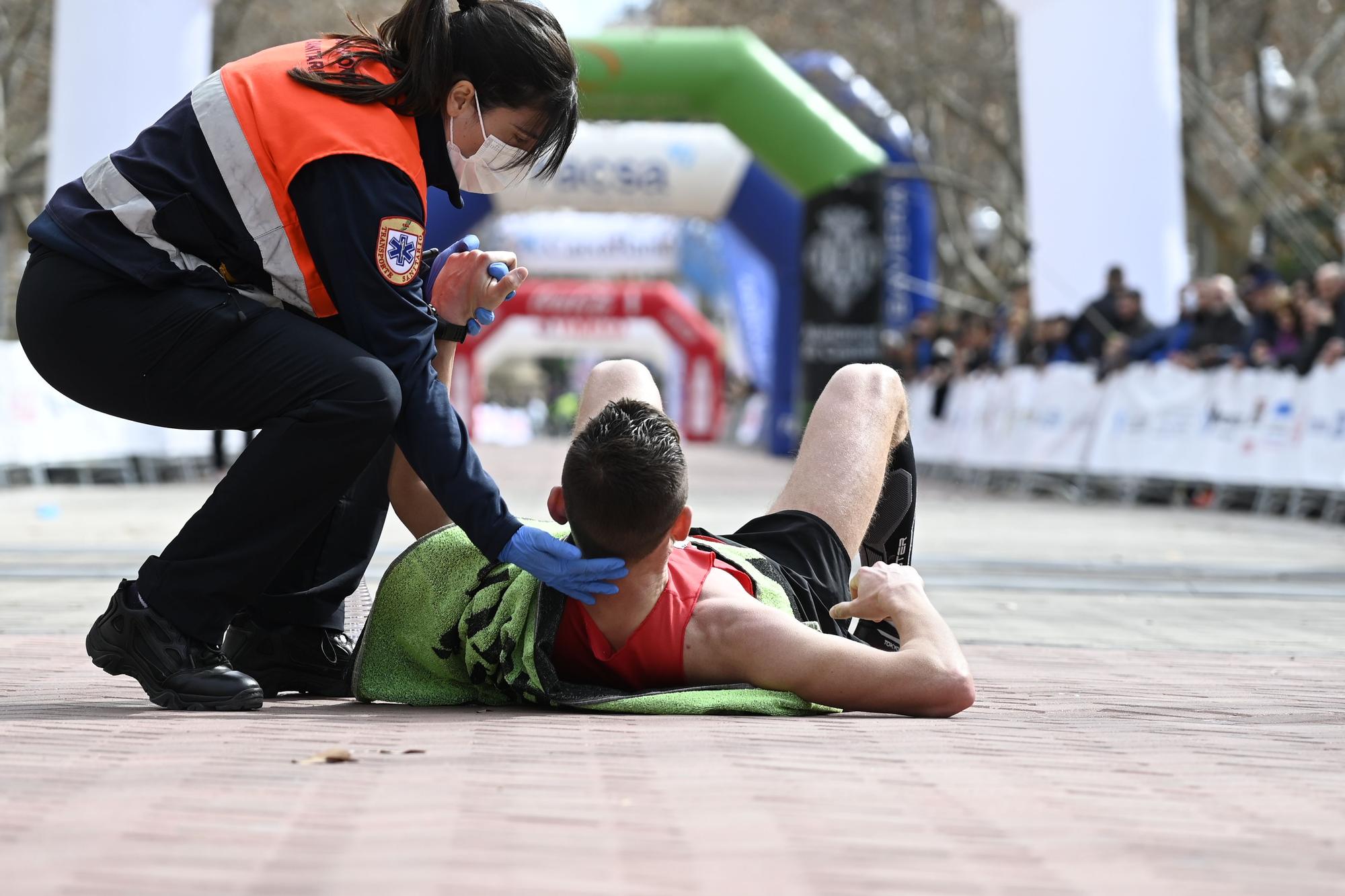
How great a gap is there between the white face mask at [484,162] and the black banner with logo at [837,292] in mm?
18765

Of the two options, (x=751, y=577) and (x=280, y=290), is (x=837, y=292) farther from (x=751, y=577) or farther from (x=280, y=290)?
(x=280, y=290)

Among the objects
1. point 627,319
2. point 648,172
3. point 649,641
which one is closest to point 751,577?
point 649,641

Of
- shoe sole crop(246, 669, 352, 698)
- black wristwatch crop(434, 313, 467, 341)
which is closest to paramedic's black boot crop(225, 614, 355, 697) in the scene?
shoe sole crop(246, 669, 352, 698)

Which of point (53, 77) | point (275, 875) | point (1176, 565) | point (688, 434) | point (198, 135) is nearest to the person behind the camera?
point (275, 875)

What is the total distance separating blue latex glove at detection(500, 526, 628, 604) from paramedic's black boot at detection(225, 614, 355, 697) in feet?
2.35

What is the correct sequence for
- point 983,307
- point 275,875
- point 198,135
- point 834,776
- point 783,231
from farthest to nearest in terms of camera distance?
1. point 983,307
2. point 783,231
3. point 198,135
4. point 834,776
5. point 275,875

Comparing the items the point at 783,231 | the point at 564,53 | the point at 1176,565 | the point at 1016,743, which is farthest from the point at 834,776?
the point at 783,231

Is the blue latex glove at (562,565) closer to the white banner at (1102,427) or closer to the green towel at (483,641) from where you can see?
the green towel at (483,641)

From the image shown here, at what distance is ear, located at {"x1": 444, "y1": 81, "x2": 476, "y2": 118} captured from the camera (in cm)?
338

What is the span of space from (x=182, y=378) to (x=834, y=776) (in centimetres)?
159

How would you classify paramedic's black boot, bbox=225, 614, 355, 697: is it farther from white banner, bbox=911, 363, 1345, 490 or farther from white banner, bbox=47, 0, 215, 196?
white banner, bbox=47, 0, 215, 196

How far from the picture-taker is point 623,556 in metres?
3.22

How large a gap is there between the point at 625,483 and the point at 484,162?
2.57 ft

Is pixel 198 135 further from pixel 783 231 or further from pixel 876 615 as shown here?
pixel 783 231
